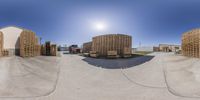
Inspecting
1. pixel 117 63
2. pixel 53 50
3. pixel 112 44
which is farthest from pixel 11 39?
pixel 117 63

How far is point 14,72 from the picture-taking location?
1129cm

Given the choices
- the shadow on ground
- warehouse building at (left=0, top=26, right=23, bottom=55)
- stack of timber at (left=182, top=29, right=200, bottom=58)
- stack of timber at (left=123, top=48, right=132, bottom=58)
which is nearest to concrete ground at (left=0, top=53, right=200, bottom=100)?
the shadow on ground

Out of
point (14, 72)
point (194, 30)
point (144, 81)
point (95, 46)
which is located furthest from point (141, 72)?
point (95, 46)

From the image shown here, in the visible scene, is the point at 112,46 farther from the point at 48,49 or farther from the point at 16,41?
the point at 16,41

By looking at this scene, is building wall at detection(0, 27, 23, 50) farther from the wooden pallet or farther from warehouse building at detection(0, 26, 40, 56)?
the wooden pallet

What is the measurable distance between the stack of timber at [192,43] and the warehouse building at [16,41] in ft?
62.2

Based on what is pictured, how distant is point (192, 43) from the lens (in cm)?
1656

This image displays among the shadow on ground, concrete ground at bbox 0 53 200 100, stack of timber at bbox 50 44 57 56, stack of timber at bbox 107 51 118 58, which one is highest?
stack of timber at bbox 50 44 57 56

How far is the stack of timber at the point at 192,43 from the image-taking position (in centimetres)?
1524

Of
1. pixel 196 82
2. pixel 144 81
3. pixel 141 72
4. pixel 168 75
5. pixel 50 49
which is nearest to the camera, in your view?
pixel 196 82

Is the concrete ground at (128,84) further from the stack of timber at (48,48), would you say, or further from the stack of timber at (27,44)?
the stack of timber at (48,48)

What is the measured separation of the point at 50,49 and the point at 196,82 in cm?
1904

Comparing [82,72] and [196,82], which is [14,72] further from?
[196,82]

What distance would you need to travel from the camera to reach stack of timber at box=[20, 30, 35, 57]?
18483 millimetres
